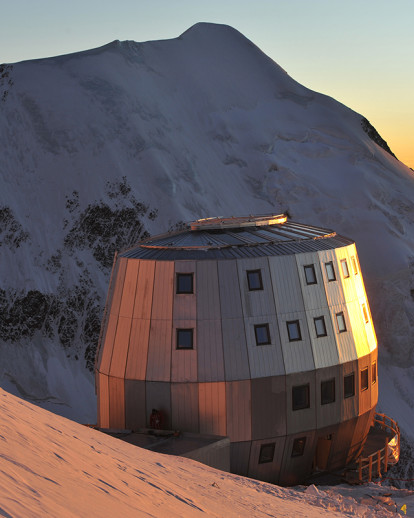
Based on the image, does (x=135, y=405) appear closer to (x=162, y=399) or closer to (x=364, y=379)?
(x=162, y=399)

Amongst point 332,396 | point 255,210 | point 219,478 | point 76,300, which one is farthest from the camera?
point 255,210

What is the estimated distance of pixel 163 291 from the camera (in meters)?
25.9

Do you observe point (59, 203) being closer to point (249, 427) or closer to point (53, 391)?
point (53, 391)

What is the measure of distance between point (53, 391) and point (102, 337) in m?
19.2

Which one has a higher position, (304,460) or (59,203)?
(59,203)

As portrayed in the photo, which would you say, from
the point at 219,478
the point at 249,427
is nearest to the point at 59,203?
the point at 249,427

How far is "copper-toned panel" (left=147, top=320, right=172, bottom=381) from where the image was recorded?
2519 centimetres

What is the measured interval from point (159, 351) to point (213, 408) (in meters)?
2.43

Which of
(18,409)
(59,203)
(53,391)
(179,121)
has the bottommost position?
(53,391)

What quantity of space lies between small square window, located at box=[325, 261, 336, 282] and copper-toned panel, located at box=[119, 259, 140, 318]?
627 centimetres

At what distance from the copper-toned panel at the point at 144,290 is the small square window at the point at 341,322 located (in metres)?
6.23

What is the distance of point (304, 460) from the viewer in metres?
26.2

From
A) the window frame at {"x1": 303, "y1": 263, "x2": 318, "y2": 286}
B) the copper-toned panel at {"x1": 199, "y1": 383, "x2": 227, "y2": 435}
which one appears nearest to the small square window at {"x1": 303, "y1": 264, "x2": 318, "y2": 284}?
the window frame at {"x1": 303, "y1": 263, "x2": 318, "y2": 286}

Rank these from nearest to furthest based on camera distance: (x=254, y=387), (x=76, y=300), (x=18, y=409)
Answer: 1. (x=18, y=409)
2. (x=254, y=387)
3. (x=76, y=300)
